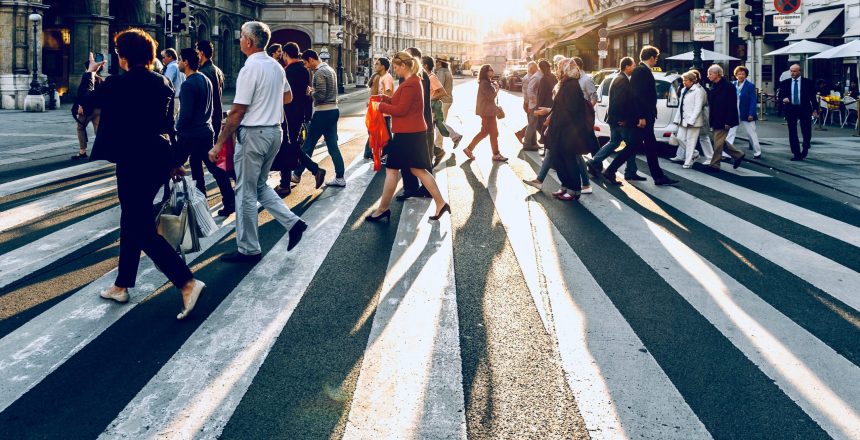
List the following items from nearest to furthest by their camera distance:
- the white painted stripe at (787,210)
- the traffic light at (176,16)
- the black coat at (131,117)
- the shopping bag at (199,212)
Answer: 1. the black coat at (131,117)
2. the shopping bag at (199,212)
3. the white painted stripe at (787,210)
4. the traffic light at (176,16)

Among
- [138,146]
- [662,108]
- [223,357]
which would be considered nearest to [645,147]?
[662,108]

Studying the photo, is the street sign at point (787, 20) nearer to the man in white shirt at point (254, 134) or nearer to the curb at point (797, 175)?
the curb at point (797, 175)

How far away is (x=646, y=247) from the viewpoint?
671 centimetres

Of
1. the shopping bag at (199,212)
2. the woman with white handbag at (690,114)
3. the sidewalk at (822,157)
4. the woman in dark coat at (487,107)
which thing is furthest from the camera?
the woman in dark coat at (487,107)

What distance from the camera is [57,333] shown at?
4.44 metres

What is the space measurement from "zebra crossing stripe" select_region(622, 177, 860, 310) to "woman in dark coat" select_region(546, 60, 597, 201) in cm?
112

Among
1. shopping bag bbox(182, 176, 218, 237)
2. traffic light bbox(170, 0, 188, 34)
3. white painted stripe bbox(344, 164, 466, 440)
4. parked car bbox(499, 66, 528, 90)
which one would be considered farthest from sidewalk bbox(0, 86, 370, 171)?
parked car bbox(499, 66, 528, 90)

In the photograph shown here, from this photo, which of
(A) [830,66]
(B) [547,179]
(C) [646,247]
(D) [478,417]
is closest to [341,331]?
(D) [478,417]

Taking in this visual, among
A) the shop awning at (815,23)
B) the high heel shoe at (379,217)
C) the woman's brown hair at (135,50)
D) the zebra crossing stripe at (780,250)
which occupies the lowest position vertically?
the zebra crossing stripe at (780,250)

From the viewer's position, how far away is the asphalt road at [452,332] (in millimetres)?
3387

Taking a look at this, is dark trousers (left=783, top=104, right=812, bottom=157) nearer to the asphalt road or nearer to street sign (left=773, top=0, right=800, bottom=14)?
street sign (left=773, top=0, right=800, bottom=14)

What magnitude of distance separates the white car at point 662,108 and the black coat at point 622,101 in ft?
9.25

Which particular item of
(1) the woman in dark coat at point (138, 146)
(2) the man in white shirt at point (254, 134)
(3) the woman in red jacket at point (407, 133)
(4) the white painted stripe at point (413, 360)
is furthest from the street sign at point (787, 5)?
(1) the woman in dark coat at point (138, 146)

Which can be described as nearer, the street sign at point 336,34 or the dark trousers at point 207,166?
the dark trousers at point 207,166
